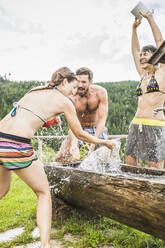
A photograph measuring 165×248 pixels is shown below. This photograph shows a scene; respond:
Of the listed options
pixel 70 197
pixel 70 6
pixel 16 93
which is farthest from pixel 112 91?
pixel 70 197

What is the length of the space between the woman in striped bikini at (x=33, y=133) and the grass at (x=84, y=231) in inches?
26.8

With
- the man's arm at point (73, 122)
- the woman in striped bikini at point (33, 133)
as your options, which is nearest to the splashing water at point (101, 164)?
the man's arm at point (73, 122)

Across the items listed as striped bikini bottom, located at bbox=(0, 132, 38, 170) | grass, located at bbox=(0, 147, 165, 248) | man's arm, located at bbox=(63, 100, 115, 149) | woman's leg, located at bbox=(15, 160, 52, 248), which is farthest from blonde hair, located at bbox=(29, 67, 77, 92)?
grass, located at bbox=(0, 147, 165, 248)

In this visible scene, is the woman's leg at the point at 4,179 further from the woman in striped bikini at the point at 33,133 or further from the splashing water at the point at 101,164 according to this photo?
the splashing water at the point at 101,164

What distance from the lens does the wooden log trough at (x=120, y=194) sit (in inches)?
63.0

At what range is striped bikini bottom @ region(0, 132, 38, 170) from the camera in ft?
5.78

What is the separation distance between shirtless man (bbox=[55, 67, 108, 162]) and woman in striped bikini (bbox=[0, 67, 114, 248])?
1.33 metres

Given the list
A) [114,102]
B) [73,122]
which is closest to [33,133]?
[73,122]

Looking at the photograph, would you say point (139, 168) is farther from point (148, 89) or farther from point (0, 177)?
point (0, 177)

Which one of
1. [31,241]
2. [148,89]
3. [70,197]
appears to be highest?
[148,89]

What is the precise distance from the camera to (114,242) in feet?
7.32

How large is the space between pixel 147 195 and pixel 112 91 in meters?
9.78

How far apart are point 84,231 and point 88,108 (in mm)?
1913

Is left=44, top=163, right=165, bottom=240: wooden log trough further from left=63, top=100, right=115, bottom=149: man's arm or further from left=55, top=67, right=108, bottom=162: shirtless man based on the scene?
left=55, top=67, right=108, bottom=162: shirtless man
